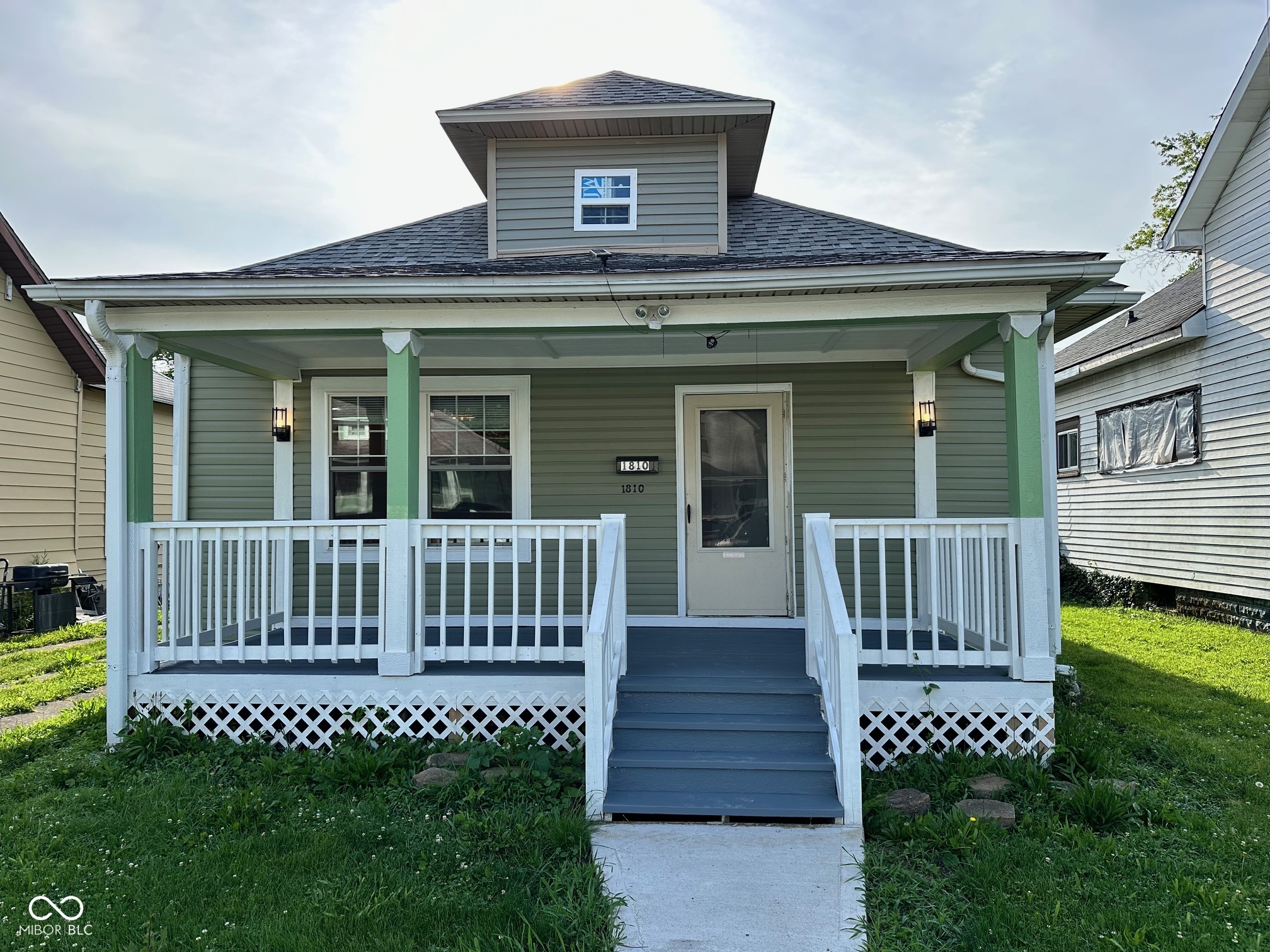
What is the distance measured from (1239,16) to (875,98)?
17.7ft

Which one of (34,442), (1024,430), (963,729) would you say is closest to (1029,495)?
(1024,430)

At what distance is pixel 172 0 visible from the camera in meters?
8.66

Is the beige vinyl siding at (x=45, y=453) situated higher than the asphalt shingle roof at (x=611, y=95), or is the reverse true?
the asphalt shingle roof at (x=611, y=95)

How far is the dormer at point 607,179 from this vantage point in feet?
23.2

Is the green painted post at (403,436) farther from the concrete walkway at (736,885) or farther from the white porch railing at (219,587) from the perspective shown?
the concrete walkway at (736,885)

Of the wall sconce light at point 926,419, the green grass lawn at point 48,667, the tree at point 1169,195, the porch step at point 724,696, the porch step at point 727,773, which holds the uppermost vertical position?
the tree at point 1169,195

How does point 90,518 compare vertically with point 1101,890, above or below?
above

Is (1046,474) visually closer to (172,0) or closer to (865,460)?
(865,460)

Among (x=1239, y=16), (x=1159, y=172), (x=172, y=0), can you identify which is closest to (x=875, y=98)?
(x=1239, y=16)

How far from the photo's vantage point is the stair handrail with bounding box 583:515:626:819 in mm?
4027

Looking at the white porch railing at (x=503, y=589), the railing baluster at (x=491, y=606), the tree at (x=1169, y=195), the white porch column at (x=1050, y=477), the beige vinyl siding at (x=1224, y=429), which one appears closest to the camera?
the railing baluster at (x=491, y=606)

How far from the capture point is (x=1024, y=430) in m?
4.75

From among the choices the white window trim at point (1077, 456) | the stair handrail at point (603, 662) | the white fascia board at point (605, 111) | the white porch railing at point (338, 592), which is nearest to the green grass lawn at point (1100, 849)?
the stair handrail at point (603, 662)

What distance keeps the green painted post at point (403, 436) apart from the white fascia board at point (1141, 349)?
9852 millimetres
